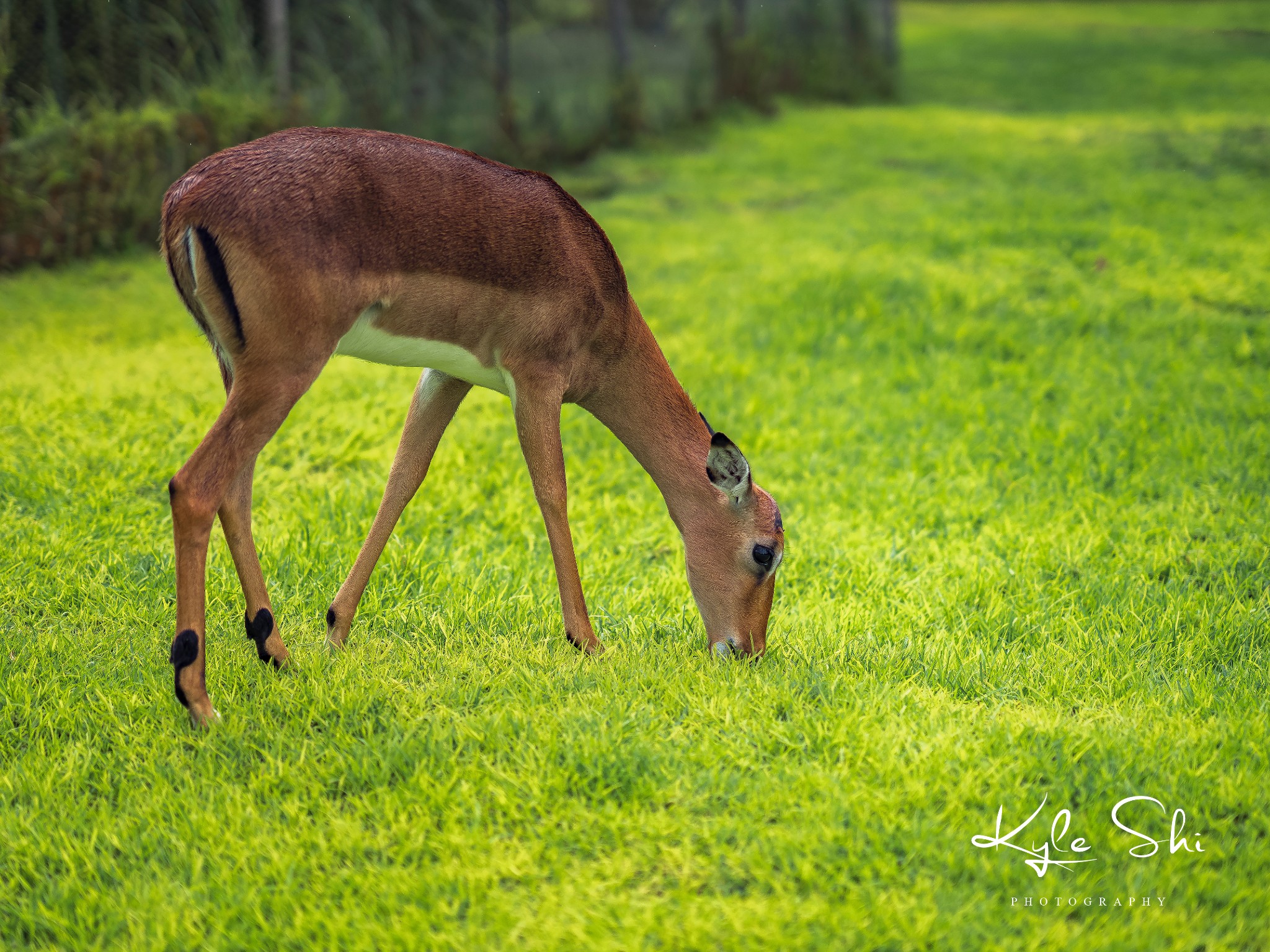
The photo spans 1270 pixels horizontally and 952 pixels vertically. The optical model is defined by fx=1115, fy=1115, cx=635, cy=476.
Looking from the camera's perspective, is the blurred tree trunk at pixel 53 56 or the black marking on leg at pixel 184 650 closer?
the black marking on leg at pixel 184 650

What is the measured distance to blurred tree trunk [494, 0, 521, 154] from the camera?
12227mm

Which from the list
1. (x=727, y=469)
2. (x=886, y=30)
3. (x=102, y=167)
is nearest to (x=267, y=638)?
(x=727, y=469)

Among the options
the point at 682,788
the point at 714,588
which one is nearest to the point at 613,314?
the point at 714,588

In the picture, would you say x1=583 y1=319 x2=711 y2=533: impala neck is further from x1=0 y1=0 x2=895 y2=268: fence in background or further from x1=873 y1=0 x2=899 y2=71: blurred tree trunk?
x1=873 y1=0 x2=899 y2=71: blurred tree trunk

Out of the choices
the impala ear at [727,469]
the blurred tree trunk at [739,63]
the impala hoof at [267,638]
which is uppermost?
the blurred tree trunk at [739,63]

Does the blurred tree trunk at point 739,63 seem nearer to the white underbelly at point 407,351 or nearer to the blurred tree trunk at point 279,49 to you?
the blurred tree trunk at point 279,49

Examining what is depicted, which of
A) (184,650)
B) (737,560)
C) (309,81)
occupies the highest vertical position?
(309,81)

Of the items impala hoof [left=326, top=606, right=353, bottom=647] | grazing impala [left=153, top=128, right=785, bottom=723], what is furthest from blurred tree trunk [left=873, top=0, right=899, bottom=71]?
impala hoof [left=326, top=606, right=353, bottom=647]

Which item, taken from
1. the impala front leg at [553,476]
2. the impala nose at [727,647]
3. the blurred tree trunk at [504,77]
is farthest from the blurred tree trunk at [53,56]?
the impala nose at [727,647]

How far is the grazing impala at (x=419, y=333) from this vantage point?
3135mm

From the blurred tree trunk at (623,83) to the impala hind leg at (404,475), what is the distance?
34.9 ft

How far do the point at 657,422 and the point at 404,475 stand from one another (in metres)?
0.93

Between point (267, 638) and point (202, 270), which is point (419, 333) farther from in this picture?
point (267, 638)

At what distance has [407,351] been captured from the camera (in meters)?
3.47
